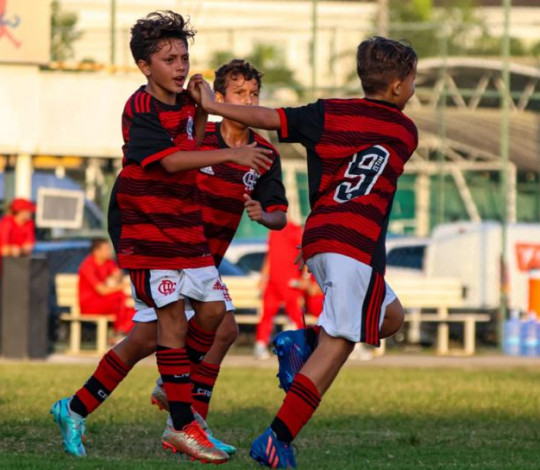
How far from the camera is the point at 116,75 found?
17.5 meters

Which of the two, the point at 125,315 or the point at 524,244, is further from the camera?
the point at 524,244

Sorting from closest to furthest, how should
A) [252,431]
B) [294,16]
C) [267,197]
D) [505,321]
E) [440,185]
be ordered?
[267,197]
[252,431]
[505,321]
[440,185]
[294,16]

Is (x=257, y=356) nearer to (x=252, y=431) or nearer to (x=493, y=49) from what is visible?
(x=252, y=431)

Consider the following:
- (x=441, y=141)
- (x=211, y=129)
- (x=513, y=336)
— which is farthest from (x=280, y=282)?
(x=211, y=129)

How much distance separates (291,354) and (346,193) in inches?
32.2

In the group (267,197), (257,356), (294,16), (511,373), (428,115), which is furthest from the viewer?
(294,16)

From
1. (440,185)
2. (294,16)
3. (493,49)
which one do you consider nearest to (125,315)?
(440,185)

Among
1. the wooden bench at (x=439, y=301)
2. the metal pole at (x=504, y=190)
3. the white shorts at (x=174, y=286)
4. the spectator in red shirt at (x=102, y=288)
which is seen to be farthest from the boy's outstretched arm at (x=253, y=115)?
the metal pole at (x=504, y=190)

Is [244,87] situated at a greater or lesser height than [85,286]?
greater

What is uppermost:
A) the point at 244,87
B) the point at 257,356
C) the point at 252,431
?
→ the point at 244,87

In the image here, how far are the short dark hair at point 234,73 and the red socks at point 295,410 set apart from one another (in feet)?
6.53

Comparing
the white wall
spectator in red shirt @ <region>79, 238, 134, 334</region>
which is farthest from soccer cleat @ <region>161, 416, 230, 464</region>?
the white wall

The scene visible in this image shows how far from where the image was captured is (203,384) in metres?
7.63

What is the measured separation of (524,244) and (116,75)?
582 centimetres
